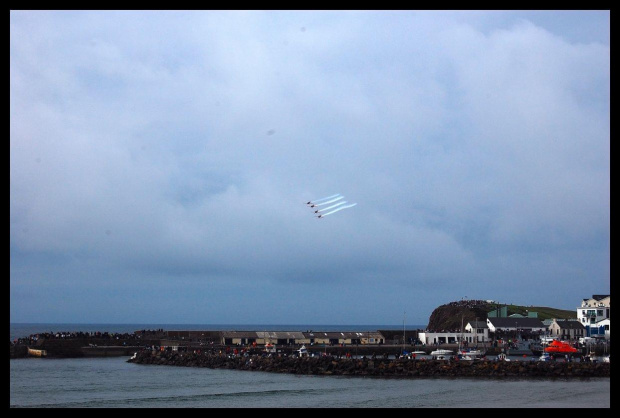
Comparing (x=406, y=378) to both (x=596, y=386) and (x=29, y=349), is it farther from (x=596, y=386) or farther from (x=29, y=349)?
(x=29, y=349)

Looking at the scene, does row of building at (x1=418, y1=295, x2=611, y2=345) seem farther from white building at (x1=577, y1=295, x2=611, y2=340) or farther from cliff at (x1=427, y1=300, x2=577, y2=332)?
cliff at (x1=427, y1=300, x2=577, y2=332)

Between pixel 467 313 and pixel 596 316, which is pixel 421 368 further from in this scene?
pixel 467 313

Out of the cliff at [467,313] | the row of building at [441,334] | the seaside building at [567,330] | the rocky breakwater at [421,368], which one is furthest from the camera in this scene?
the cliff at [467,313]

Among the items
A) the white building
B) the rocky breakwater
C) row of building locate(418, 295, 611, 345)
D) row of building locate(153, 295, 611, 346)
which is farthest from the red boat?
the white building

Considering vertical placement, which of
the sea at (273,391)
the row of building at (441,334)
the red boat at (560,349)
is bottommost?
the sea at (273,391)

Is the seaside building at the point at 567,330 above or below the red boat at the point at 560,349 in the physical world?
above

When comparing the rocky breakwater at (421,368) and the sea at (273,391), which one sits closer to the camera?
the sea at (273,391)

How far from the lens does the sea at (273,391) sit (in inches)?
1576

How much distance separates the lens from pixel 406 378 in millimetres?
53094

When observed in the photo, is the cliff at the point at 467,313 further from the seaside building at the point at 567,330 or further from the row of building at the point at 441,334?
the seaside building at the point at 567,330

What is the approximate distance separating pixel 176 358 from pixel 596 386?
3641 cm

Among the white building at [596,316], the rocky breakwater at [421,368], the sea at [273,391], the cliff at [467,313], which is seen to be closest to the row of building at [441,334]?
the white building at [596,316]

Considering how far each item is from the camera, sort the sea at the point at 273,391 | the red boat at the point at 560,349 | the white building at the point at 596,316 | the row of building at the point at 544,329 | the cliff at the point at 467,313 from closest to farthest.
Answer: the sea at the point at 273,391
the red boat at the point at 560,349
the row of building at the point at 544,329
the white building at the point at 596,316
the cliff at the point at 467,313

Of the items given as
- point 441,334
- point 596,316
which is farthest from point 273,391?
point 596,316
